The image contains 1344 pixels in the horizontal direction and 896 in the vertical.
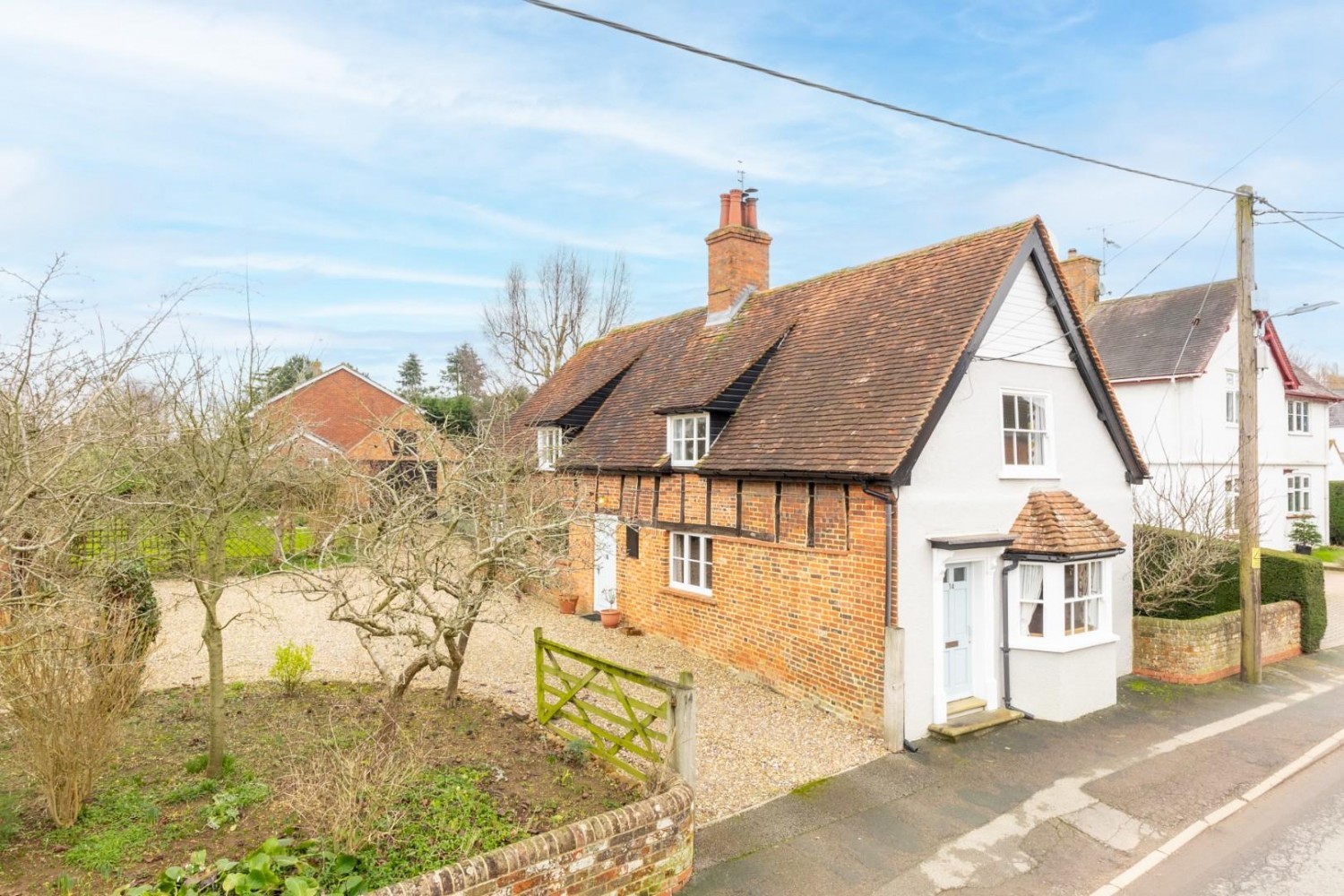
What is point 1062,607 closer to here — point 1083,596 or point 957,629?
point 1083,596

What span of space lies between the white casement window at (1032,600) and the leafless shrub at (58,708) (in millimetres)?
11643

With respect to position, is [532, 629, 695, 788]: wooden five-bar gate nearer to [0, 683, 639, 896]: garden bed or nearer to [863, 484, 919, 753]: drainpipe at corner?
[0, 683, 639, 896]: garden bed

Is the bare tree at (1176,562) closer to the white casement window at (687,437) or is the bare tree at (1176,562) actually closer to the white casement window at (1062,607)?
the white casement window at (1062,607)

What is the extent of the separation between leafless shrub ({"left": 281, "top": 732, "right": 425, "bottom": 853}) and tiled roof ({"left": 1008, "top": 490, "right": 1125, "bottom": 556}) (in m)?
9.37

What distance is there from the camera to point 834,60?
7.94 metres

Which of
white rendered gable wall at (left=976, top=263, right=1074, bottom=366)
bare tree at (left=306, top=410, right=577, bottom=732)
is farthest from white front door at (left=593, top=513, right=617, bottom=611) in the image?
white rendered gable wall at (left=976, top=263, right=1074, bottom=366)

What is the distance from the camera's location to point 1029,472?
11.9 m

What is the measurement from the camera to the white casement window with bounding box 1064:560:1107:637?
11617 mm

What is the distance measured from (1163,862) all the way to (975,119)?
827 centimetres

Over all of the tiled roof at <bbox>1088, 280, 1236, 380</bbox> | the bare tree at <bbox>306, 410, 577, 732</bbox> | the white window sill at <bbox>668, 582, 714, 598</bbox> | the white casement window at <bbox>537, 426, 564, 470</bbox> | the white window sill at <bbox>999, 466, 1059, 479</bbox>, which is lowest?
the white window sill at <bbox>668, 582, 714, 598</bbox>

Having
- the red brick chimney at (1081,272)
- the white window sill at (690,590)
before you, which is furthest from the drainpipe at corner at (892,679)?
the red brick chimney at (1081,272)

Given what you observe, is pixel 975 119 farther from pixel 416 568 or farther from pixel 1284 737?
pixel 1284 737

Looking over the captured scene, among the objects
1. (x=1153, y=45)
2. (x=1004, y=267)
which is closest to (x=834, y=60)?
(x=1153, y=45)

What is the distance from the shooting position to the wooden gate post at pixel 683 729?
7.40 metres
